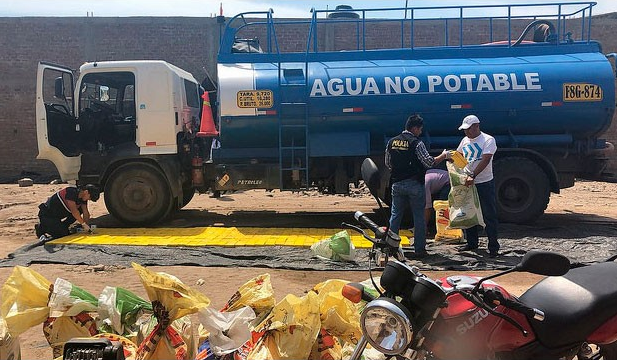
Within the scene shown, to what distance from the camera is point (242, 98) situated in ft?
26.4

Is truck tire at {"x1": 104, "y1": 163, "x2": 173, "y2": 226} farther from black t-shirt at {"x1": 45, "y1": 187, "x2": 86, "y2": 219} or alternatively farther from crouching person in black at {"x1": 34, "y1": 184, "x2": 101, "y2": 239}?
black t-shirt at {"x1": 45, "y1": 187, "x2": 86, "y2": 219}

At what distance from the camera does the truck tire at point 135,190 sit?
330 inches

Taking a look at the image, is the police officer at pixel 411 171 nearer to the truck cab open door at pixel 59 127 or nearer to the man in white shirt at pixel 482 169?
the man in white shirt at pixel 482 169

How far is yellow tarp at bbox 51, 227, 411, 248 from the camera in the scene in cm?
710

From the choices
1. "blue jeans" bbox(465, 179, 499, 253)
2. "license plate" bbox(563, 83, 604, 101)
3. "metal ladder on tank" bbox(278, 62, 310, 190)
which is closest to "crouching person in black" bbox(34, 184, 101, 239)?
"metal ladder on tank" bbox(278, 62, 310, 190)

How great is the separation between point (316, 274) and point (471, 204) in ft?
6.96

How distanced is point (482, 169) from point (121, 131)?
19.2ft

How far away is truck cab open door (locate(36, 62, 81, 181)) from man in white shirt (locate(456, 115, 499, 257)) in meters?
6.26

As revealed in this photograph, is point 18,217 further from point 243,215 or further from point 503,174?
point 503,174

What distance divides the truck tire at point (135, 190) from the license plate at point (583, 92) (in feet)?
21.9

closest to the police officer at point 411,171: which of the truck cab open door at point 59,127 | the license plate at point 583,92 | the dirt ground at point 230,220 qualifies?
the dirt ground at point 230,220

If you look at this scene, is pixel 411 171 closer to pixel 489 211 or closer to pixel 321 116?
pixel 489 211

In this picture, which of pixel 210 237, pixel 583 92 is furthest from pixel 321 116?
pixel 583 92

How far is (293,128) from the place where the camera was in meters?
8.22
